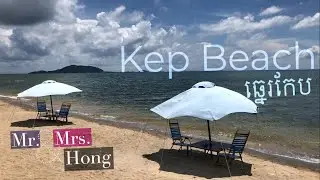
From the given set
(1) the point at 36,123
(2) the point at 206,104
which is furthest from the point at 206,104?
(1) the point at 36,123

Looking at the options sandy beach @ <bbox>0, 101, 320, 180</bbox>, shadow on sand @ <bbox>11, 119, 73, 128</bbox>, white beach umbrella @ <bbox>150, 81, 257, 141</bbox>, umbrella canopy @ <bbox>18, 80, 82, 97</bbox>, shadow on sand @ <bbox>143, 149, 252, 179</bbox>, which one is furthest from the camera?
shadow on sand @ <bbox>11, 119, 73, 128</bbox>

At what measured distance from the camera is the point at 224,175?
9172 millimetres

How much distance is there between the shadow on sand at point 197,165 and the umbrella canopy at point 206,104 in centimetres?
116

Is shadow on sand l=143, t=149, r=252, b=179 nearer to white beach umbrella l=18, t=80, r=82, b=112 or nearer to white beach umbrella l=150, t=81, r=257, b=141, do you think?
white beach umbrella l=150, t=81, r=257, b=141

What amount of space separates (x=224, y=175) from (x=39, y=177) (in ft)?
11.9

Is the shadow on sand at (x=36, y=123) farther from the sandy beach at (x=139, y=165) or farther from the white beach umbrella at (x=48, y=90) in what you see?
the sandy beach at (x=139, y=165)

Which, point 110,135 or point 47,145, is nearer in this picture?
point 47,145

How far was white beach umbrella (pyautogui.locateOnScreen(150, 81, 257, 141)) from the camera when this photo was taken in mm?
9039

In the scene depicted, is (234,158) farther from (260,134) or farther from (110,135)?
(260,134)

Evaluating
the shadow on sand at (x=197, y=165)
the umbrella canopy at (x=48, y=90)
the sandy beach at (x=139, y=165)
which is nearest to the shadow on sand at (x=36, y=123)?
the umbrella canopy at (x=48, y=90)

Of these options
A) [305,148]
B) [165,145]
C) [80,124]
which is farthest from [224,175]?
[80,124]

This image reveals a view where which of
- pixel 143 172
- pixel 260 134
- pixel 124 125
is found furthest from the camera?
pixel 124 125

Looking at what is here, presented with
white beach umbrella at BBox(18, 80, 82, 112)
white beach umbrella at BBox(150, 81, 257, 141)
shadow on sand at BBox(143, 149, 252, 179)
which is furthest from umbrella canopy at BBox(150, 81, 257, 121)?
white beach umbrella at BBox(18, 80, 82, 112)

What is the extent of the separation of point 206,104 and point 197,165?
153cm
